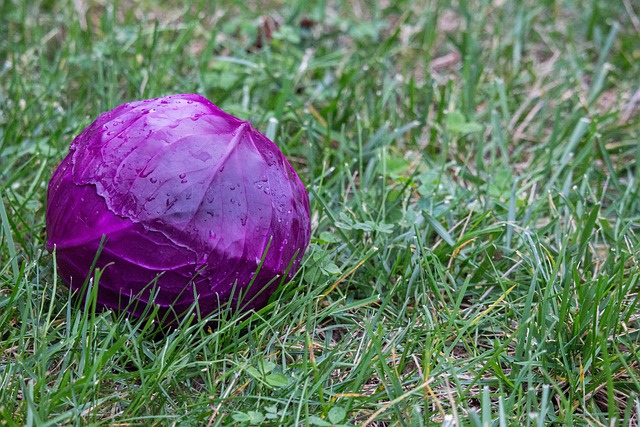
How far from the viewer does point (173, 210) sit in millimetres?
1898

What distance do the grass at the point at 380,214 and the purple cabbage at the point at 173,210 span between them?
14cm

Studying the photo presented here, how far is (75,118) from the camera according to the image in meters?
3.18

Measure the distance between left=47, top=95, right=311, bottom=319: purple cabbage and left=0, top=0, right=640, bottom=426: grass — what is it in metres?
0.14

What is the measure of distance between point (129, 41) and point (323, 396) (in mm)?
2423

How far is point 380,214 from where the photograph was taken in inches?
107

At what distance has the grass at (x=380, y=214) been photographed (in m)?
1.95

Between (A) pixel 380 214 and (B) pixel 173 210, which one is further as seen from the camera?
(A) pixel 380 214

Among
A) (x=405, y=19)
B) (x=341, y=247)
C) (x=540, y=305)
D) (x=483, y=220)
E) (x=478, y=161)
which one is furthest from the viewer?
(x=405, y=19)

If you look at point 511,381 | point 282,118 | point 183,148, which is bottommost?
point 511,381

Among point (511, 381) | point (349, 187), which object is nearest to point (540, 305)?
point (511, 381)

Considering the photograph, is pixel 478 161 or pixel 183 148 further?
pixel 478 161

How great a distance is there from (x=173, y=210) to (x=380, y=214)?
103cm

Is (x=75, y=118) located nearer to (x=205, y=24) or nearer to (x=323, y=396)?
(x=205, y=24)

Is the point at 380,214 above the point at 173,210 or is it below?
below
